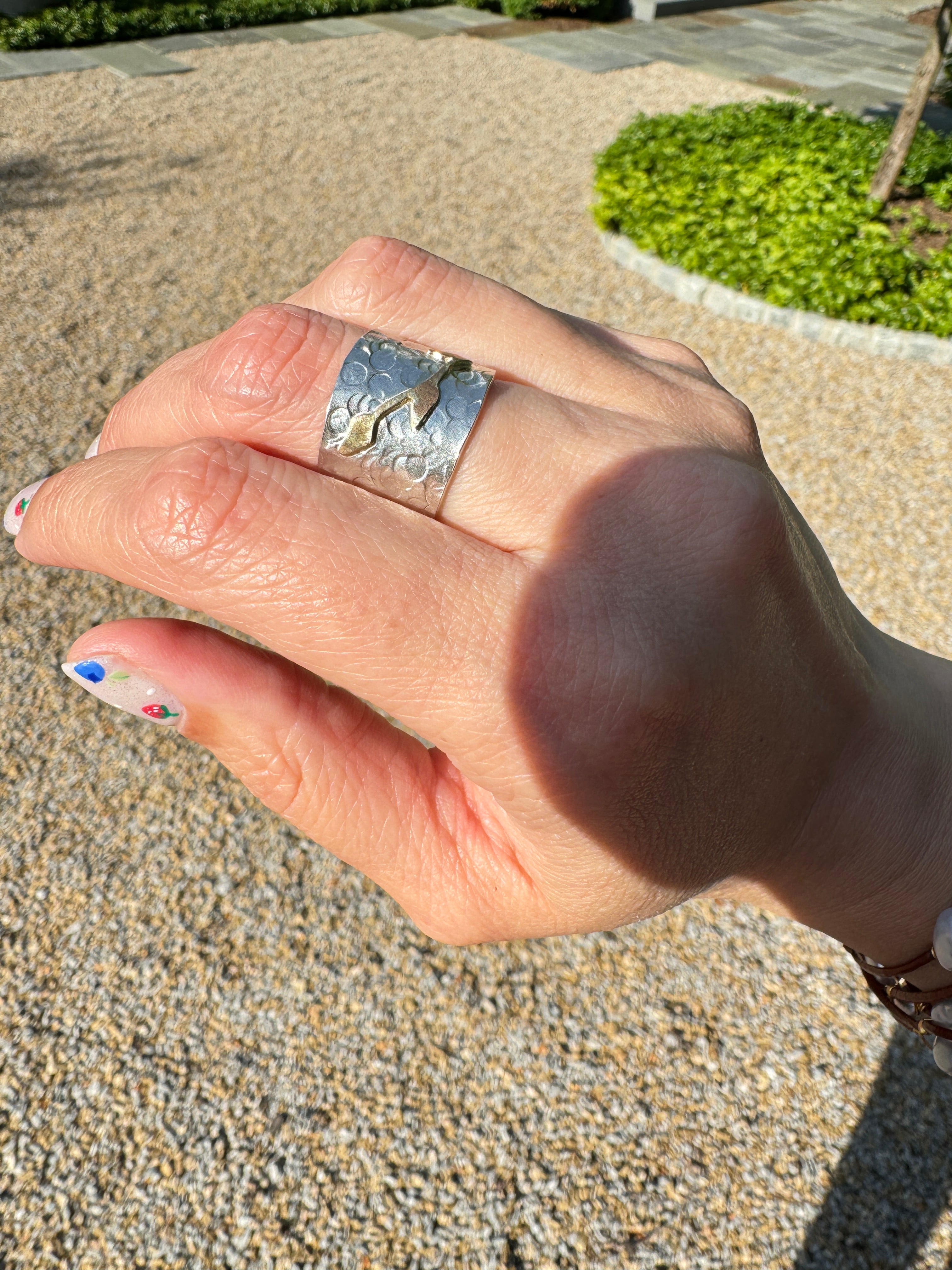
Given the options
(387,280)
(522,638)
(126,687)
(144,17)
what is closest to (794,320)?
(387,280)

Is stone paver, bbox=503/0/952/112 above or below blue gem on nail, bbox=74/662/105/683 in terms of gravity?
above

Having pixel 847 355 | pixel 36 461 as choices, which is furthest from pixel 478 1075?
pixel 847 355

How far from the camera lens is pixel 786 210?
6.58m

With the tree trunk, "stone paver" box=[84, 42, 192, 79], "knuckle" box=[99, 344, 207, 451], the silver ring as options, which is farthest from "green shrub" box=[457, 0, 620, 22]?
the silver ring

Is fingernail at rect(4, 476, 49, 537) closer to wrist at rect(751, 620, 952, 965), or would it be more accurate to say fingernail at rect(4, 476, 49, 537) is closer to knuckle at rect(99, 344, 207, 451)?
knuckle at rect(99, 344, 207, 451)

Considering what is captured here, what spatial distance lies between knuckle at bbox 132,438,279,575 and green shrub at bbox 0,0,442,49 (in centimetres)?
1174

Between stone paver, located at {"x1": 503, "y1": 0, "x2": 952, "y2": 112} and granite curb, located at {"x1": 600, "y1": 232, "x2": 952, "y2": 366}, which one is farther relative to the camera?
stone paver, located at {"x1": 503, "y1": 0, "x2": 952, "y2": 112}

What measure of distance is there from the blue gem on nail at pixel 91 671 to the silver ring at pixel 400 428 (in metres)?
0.48

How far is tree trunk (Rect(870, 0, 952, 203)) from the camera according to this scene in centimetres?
624

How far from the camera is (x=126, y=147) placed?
8.01m

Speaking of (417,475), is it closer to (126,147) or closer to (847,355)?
(847,355)

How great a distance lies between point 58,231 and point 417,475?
6943 mm

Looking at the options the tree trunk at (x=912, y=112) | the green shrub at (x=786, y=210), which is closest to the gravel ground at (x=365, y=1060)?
the green shrub at (x=786, y=210)

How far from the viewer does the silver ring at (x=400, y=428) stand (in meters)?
1.26
